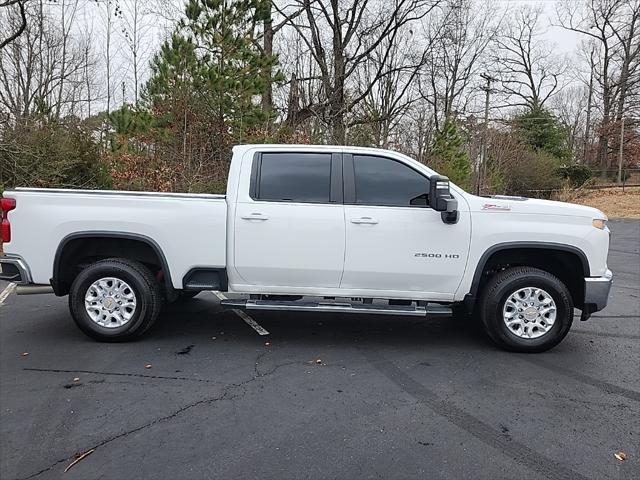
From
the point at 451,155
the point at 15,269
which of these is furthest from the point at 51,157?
the point at 451,155

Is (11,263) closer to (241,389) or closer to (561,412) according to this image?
(241,389)

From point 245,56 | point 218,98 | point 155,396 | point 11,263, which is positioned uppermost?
point 245,56

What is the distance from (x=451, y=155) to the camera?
79.2 ft

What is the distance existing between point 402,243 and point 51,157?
11.3 meters

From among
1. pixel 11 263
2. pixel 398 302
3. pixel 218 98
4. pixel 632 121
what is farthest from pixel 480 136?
pixel 11 263

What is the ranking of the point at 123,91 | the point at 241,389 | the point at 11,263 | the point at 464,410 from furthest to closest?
the point at 123,91 → the point at 11,263 → the point at 241,389 → the point at 464,410

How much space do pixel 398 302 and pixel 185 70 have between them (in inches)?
436

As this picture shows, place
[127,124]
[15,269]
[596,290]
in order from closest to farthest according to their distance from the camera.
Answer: [596,290] → [15,269] → [127,124]

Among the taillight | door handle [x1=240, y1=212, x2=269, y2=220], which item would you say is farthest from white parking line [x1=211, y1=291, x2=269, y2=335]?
the taillight

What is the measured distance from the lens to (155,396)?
3854 millimetres

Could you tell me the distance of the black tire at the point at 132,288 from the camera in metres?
4.97

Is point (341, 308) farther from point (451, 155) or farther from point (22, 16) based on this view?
point (451, 155)

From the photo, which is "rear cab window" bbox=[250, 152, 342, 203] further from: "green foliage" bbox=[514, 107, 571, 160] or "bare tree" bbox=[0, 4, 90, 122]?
"green foliage" bbox=[514, 107, 571, 160]

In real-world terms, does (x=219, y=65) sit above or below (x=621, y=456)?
above
